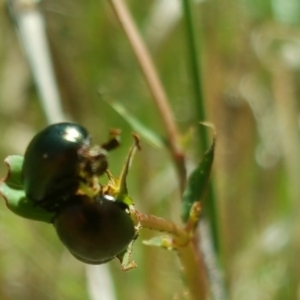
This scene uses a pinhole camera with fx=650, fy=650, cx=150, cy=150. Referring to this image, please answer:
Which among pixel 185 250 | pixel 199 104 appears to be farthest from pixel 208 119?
pixel 185 250

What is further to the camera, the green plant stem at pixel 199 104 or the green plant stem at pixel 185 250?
the green plant stem at pixel 199 104

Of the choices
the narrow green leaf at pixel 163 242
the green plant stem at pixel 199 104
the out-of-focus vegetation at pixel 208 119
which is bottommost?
the out-of-focus vegetation at pixel 208 119

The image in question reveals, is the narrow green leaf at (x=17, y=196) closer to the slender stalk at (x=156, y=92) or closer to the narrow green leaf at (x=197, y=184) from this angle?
the narrow green leaf at (x=197, y=184)

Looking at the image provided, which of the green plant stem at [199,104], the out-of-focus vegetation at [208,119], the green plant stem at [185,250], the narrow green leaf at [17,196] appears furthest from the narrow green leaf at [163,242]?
the out-of-focus vegetation at [208,119]

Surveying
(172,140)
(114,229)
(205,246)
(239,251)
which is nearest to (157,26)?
(239,251)

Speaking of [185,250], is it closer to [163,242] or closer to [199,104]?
[163,242]

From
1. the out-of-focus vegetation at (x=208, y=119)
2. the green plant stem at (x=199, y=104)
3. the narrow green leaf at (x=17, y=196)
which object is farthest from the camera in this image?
the out-of-focus vegetation at (x=208, y=119)

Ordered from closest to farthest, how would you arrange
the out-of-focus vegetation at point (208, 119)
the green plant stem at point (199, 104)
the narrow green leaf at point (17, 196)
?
1. the narrow green leaf at point (17, 196)
2. the green plant stem at point (199, 104)
3. the out-of-focus vegetation at point (208, 119)
